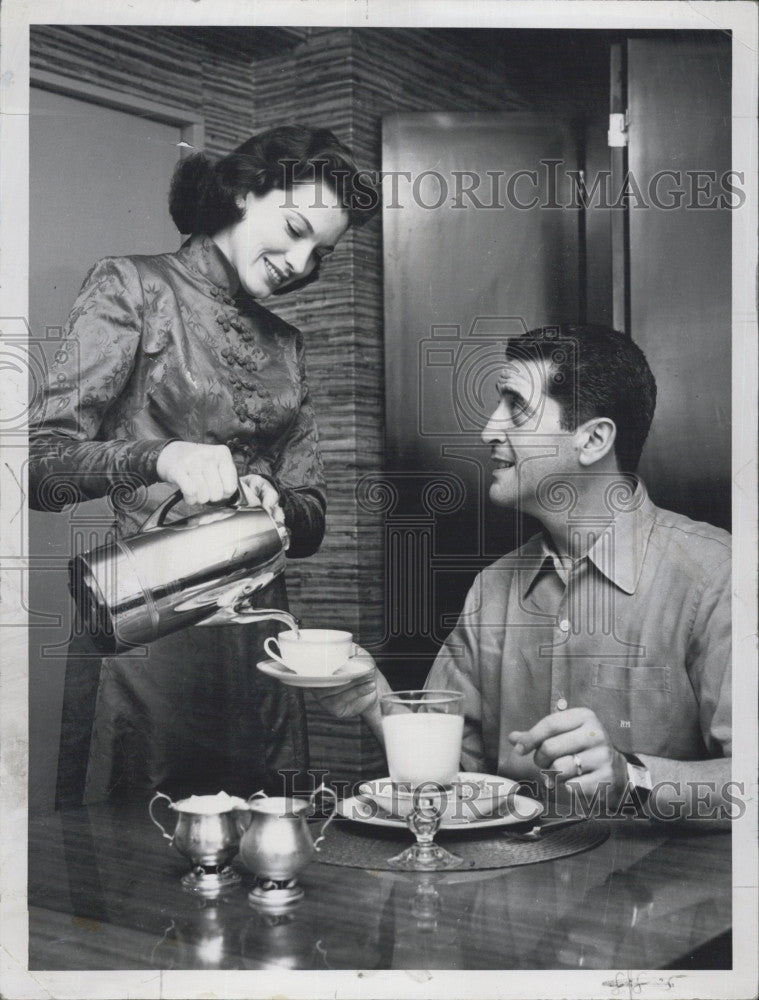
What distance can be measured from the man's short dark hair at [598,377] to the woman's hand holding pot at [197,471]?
0.44 m

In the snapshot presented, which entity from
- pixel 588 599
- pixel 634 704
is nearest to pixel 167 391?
pixel 588 599

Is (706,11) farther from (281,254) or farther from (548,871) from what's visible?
(548,871)

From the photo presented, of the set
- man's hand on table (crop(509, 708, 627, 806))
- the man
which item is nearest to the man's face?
the man

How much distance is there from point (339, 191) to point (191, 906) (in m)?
0.97

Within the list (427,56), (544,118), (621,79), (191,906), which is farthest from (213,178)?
(191,906)

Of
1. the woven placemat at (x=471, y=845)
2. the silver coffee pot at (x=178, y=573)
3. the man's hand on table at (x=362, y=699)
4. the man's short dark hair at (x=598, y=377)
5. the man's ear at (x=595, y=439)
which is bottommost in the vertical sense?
the woven placemat at (x=471, y=845)

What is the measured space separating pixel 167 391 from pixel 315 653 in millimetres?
417

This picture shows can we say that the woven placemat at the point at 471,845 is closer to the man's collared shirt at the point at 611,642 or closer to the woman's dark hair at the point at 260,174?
the man's collared shirt at the point at 611,642

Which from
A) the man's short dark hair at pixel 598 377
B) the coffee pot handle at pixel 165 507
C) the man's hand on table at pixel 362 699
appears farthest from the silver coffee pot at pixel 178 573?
the man's short dark hair at pixel 598 377

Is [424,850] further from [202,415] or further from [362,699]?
[202,415]

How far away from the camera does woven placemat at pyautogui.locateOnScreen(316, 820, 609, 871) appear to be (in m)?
1.21

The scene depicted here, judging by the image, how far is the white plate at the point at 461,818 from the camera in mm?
1287

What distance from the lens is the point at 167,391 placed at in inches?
59.5

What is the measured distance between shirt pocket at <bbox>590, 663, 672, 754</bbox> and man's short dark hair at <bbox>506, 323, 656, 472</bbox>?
0.94 feet
